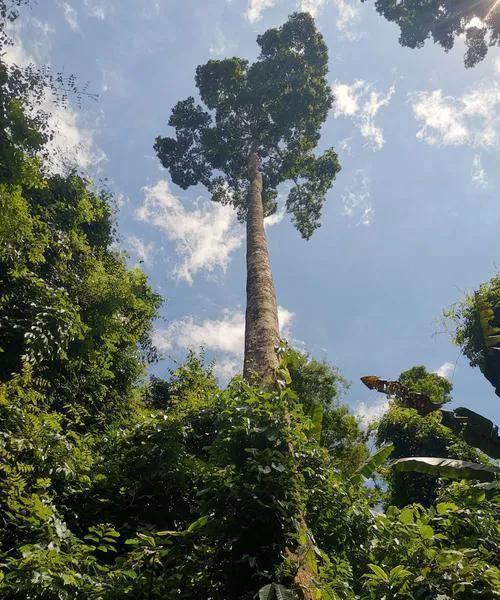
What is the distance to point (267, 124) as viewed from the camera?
59.5ft

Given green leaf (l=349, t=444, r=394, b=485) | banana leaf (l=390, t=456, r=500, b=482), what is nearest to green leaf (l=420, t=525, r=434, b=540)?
green leaf (l=349, t=444, r=394, b=485)

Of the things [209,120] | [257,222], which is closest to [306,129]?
[209,120]

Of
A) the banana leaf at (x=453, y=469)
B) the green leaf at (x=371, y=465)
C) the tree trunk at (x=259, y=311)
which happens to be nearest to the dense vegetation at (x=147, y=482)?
the green leaf at (x=371, y=465)

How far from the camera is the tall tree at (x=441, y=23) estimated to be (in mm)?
16844

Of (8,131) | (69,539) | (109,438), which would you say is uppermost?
(8,131)

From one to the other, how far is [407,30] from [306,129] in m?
5.38

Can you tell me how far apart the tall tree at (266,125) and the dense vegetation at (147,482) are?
859 centimetres

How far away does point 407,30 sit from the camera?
1827 cm

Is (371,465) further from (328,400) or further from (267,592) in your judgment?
(328,400)

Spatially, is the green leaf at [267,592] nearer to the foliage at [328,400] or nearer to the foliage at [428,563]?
the foliage at [428,563]

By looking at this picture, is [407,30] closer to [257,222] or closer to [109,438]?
[257,222]

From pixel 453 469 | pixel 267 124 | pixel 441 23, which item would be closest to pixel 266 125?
pixel 267 124

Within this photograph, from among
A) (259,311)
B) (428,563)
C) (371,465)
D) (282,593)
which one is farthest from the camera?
(259,311)

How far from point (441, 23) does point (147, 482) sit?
773 inches
